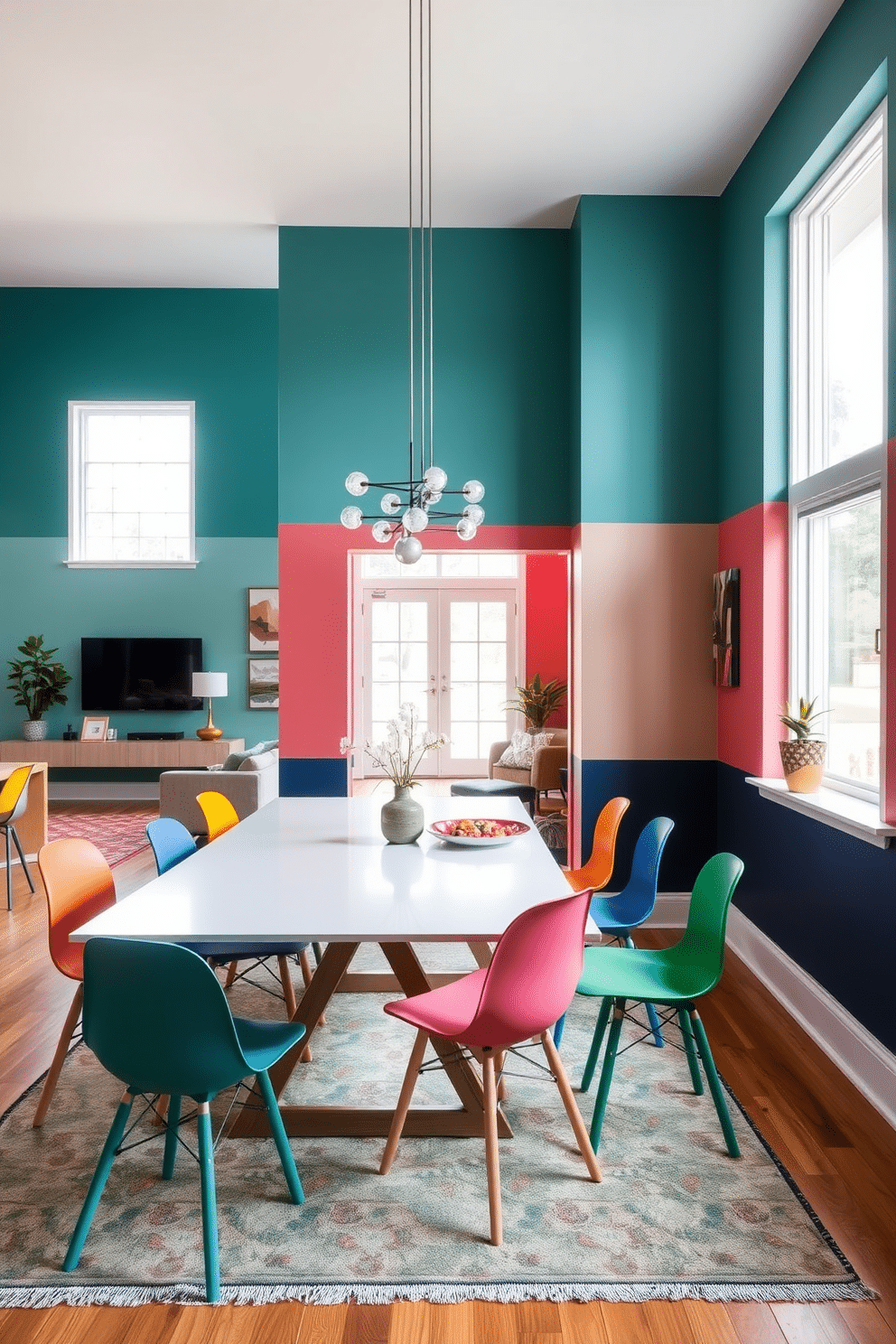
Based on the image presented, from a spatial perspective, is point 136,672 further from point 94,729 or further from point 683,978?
point 683,978

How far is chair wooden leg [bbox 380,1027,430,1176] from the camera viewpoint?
2.35 m

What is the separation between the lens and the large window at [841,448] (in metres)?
3.29

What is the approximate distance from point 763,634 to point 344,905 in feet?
8.51

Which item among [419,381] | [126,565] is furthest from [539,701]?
[419,381]

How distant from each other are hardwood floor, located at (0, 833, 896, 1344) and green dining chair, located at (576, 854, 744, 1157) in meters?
0.25

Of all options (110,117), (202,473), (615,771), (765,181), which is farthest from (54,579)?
(765,181)

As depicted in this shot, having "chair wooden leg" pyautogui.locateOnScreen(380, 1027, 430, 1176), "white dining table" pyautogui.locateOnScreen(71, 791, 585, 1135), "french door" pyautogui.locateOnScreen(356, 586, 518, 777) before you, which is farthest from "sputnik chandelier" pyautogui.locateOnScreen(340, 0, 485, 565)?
"french door" pyautogui.locateOnScreen(356, 586, 518, 777)

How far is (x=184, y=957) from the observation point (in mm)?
1834

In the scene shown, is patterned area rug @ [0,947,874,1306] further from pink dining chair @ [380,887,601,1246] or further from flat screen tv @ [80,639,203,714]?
flat screen tv @ [80,639,203,714]

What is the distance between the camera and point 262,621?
8531 mm

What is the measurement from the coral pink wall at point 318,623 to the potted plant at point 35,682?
4.08 metres

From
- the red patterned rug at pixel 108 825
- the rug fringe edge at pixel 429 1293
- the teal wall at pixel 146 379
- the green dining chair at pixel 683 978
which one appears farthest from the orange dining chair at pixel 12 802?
the teal wall at pixel 146 379

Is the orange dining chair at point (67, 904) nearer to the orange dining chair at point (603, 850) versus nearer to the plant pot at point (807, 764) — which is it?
the orange dining chair at point (603, 850)

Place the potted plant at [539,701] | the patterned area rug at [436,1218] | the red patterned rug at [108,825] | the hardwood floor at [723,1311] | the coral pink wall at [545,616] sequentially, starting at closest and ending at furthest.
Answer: the hardwood floor at [723,1311]
the patterned area rug at [436,1218]
the red patterned rug at [108,825]
the potted plant at [539,701]
the coral pink wall at [545,616]
